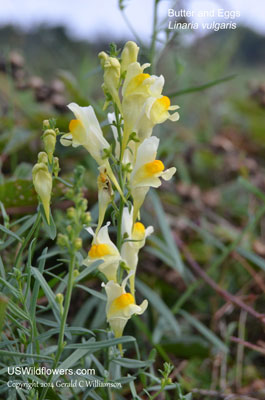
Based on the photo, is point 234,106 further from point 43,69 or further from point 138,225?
point 138,225

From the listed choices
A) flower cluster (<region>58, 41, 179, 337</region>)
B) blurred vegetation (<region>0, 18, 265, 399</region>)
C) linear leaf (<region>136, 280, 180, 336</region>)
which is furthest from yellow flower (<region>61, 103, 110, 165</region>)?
linear leaf (<region>136, 280, 180, 336</region>)

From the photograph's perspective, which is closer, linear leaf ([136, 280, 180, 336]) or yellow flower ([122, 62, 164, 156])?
yellow flower ([122, 62, 164, 156])

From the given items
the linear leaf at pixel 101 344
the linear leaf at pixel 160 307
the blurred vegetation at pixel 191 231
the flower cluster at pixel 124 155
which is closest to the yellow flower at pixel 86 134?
the flower cluster at pixel 124 155

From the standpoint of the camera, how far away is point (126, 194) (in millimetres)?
611

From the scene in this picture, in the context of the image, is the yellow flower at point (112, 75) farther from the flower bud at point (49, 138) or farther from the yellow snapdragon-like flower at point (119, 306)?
the yellow snapdragon-like flower at point (119, 306)

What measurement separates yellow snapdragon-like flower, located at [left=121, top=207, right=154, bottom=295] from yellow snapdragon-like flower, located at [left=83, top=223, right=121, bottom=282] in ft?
0.10

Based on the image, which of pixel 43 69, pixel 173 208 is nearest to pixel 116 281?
pixel 173 208

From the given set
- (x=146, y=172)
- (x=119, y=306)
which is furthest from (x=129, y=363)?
(x=146, y=172)

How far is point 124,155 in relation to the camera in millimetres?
629

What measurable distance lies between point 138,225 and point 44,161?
0.16 meters

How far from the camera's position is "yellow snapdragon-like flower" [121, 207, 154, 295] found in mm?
604

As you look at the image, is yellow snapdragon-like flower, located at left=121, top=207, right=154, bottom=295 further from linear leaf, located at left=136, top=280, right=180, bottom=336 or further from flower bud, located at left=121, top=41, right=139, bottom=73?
linear leaf, located at left=136, top=280, right=180, bottom=336

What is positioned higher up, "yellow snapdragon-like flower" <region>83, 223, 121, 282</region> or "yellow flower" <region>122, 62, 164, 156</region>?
"yellow flower" <region>122, 62, 164, 156</region>

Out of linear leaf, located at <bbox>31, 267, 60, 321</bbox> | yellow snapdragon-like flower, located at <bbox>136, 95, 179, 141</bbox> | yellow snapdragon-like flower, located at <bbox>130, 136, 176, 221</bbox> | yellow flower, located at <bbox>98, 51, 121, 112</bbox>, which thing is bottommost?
linear leaf, located at <bbox>31, 267, 60, 321</bbox>
